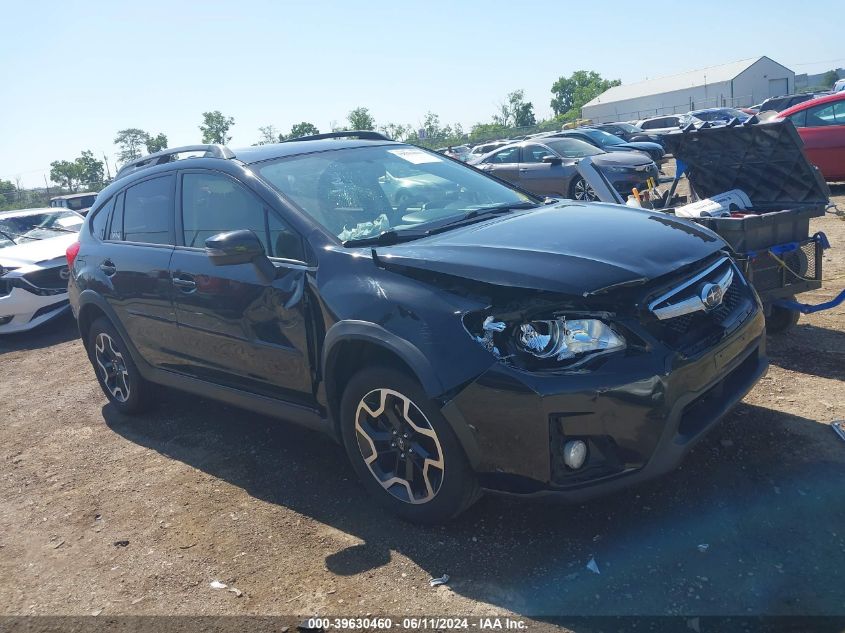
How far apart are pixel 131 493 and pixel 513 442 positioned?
8.72 feet

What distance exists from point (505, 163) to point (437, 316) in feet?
43.3

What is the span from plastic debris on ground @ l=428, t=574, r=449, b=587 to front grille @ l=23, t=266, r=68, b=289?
8040 mm

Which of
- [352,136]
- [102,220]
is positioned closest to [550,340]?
[352,136]

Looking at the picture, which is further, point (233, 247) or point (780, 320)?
point (780, 320)

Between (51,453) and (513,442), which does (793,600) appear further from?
(51,453)

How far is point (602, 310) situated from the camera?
117 inches

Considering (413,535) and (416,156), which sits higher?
(416,156)

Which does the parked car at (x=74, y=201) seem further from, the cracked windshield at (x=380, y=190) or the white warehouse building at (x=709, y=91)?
the white warehouse building at (x=709, y=91)

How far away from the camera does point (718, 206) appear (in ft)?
18.1

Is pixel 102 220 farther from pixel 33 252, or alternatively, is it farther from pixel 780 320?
pixel 780 320

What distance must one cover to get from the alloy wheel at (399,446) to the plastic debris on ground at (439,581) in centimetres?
36

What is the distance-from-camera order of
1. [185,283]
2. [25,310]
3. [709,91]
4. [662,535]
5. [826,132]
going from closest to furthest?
[662,535], [185,283], [25,310], [826,132], [709,91]

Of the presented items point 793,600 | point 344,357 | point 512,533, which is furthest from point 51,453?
point 793,600

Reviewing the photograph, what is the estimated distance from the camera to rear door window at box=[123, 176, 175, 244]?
15.8 ft
